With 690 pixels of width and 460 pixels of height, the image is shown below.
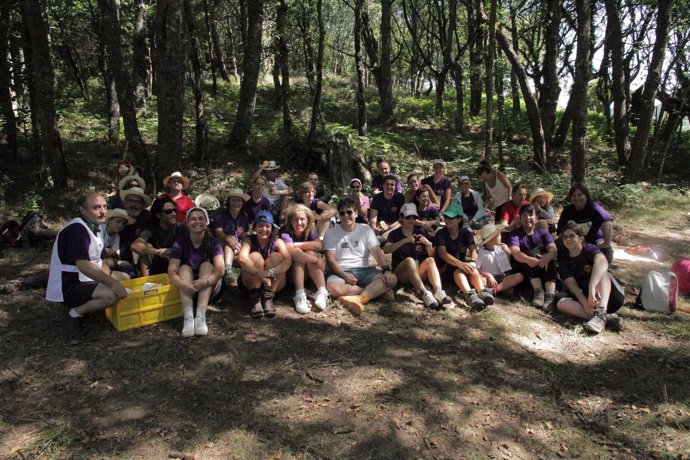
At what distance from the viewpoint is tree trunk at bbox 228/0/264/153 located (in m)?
11.5

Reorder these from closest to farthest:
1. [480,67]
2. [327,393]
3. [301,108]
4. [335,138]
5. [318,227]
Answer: [327,393] → [318,227] → [335,138] → [480,67] → [301,108]

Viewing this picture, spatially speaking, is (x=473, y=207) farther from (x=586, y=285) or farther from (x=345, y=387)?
(x=345, y=387)

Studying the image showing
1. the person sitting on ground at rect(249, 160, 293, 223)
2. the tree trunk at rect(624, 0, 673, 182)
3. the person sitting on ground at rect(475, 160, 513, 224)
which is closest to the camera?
the person sitting on ground at rect(249, 160, 293, 223)

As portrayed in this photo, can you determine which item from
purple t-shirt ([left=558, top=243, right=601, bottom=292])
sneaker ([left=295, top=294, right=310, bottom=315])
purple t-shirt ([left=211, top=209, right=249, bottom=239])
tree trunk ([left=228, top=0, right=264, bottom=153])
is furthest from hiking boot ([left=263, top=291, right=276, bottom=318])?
tree trunk ([left=228, top=0, right=264, bottom=153])

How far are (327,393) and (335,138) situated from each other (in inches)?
324

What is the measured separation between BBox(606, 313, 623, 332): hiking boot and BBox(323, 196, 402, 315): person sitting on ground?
96.0 inches

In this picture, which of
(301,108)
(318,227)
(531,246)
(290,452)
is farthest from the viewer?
(301,108)

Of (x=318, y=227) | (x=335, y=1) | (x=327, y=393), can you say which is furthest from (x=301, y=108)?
(x=335, y=1)

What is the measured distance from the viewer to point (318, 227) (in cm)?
681

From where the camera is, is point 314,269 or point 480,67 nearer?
point 314,269

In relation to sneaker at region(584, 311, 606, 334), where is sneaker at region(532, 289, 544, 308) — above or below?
above

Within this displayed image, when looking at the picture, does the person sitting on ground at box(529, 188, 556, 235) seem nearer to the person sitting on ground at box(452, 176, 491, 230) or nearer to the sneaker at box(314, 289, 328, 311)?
the person sitting on ground at box(452, 176, 491, 230)

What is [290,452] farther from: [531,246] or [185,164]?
[185,164]

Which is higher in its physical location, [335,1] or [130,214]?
[335,1]
